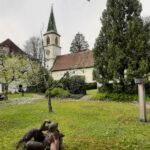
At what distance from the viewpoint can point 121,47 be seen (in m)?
30.4

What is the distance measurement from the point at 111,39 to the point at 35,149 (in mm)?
24785

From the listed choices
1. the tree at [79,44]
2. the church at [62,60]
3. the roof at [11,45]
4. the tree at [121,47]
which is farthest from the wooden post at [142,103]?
Result: the tree at [79,44]

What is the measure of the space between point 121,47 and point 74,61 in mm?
27842

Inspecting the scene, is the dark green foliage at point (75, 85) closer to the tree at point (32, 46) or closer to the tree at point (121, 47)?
the tree at point (121, 47)

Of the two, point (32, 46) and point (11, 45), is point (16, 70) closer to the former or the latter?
point (11, 45)

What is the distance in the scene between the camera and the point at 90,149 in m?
8.87

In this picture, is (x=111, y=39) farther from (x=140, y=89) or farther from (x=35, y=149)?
(x=35, y=149)

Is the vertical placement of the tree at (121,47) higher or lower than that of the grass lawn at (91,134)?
higher

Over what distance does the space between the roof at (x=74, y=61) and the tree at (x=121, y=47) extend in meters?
21.7

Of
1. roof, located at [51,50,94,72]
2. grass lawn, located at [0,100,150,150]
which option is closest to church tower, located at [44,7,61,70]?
roof, located at [51,50,94,72]

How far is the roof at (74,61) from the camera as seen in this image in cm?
5450

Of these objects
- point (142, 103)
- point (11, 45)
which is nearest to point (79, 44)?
point (11, 45)

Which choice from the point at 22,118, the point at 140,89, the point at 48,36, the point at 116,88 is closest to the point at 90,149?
the point at 140,89

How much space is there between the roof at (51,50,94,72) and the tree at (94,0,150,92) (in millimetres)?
21664
